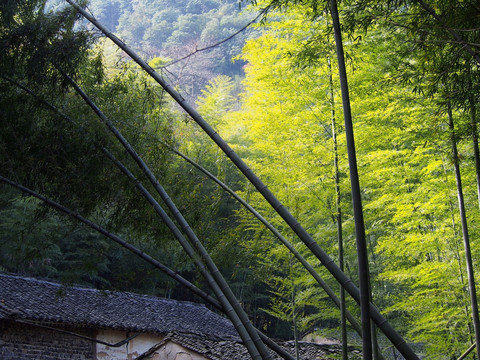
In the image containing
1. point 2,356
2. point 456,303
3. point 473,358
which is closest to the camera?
point 473,358

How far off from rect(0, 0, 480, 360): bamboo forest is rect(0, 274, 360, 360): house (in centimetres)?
174

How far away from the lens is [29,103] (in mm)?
5500

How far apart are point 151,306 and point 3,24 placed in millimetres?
10527

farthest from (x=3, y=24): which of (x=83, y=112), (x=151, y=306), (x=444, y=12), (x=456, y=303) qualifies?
(x=151, y=306)

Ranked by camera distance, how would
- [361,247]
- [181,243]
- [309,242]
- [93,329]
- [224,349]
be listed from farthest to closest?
[93,329]
[224,349]
[181,243]
[309,242]
[361,247]

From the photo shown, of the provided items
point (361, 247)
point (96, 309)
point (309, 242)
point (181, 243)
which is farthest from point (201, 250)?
point (96, 309)

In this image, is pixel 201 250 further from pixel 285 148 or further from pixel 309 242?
pixel 285 148

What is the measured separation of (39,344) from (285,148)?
694cm

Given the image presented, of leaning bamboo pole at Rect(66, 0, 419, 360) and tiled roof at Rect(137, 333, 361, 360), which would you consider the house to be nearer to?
tiled roof at Rect(137, 333, 361, 360)

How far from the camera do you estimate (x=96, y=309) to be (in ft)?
39.9

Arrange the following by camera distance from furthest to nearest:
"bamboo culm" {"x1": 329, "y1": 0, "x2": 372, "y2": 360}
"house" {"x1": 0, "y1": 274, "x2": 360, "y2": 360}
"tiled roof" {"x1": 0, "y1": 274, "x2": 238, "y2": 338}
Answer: "tiled roof" {"x1": 0, "y1": 274, "x2": 238, "y2": 338} → "house" {"x1": 0, "y1": 274, "x2": 360, "y2": 360} → "bamboo culm" {"x1": 329, "y1": 0, "x2": 372, "y2": 360}

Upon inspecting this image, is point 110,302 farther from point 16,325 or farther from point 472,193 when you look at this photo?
point 472,193

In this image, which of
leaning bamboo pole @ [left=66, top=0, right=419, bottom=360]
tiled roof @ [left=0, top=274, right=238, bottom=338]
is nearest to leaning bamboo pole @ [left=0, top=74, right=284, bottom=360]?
leaning bamboo pole @ [left=66, top=0, right=419, bottom=360]

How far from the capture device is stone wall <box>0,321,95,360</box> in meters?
10.2
